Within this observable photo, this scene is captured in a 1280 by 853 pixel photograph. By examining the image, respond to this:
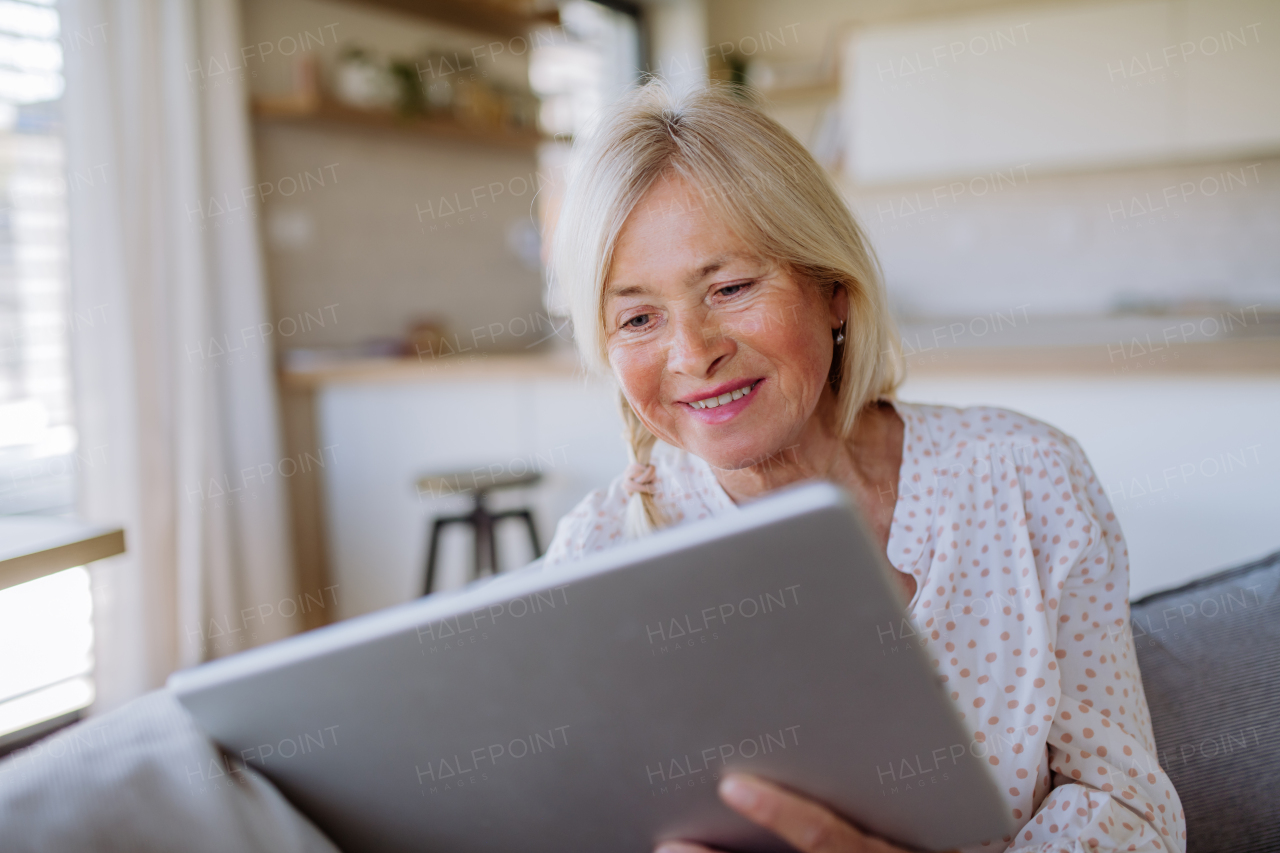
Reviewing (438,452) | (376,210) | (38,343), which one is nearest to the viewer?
(38,343)

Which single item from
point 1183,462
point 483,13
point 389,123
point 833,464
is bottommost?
point 1183,462

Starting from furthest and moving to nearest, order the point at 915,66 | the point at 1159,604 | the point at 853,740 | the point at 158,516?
the point at 915,66 < the point at 158,516 < the point at 1159,604 < the point at 853,740

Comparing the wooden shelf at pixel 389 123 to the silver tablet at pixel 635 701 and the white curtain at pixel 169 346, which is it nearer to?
the white curtain at pixel 169 346

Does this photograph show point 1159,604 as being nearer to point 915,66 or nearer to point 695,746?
point 695,746

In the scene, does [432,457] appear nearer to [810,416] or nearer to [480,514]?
[480,514]

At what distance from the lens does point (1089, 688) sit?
3.08 feet

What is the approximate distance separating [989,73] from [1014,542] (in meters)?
3.59

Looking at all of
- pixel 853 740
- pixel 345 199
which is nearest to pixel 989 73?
pixel 345 199

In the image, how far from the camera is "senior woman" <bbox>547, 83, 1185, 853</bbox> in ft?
3.06

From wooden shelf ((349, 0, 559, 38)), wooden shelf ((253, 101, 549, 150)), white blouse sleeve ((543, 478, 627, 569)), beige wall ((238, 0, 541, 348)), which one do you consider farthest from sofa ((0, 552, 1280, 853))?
wooden shelf ((349, 0, 559, 38))

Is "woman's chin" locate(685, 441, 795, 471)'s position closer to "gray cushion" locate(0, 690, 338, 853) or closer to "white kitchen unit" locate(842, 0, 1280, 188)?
"gray cushion" locate(0, 690, 338, 853)

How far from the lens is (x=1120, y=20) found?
3.82 m

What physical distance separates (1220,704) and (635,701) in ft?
2.88

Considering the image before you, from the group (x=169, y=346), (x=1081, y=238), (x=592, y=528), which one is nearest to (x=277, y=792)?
(x=592, y=528)
